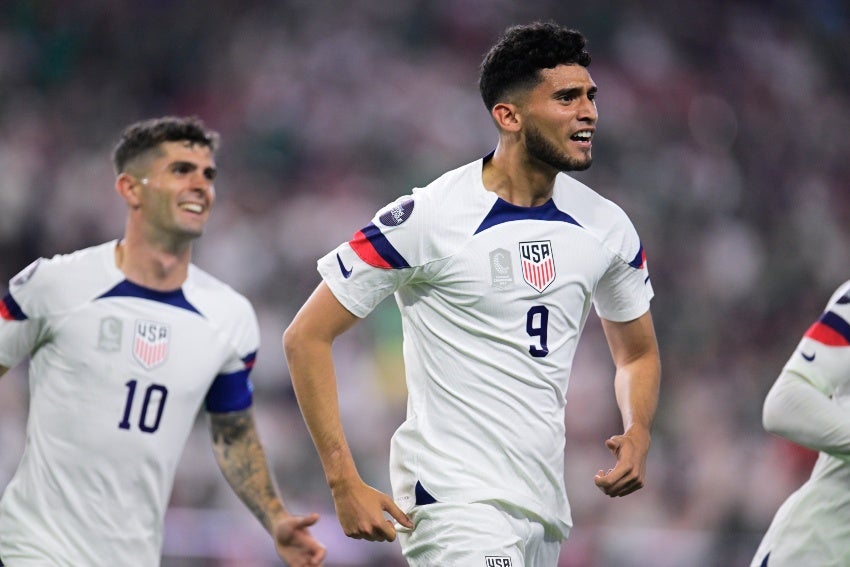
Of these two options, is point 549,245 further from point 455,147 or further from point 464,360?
point 455,147

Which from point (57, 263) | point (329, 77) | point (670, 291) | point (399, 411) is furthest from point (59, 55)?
point (57, 263)

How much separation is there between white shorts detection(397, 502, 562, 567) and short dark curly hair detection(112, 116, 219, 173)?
95.4 inches

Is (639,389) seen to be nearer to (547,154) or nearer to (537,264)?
(537,264)

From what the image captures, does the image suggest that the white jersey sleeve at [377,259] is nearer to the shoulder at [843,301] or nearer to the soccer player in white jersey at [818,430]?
the soccer player in white jersey at [818,430]

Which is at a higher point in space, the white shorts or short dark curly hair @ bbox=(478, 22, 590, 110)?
short dark curly hair @ bbox=(478, 22, 590, 110)

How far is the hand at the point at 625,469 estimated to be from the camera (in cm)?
399

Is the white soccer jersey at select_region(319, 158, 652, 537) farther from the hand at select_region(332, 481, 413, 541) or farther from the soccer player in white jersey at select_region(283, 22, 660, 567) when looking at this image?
the hand at select_region(332, 481, 413, 541)

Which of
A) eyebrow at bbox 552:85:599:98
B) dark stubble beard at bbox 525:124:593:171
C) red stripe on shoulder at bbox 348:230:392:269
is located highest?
eyebrow at bbox 552:85:599:98

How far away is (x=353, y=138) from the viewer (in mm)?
11922

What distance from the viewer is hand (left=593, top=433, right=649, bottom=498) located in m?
3.99

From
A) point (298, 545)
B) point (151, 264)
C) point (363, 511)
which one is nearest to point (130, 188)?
point (151, 264)

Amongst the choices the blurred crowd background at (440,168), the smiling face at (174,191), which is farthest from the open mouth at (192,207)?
the blurred crowd background at (440,168)

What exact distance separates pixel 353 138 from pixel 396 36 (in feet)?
4.65

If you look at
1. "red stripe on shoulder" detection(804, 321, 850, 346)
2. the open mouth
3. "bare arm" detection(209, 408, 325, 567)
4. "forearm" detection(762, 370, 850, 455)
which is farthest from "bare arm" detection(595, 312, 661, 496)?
the open mouth
